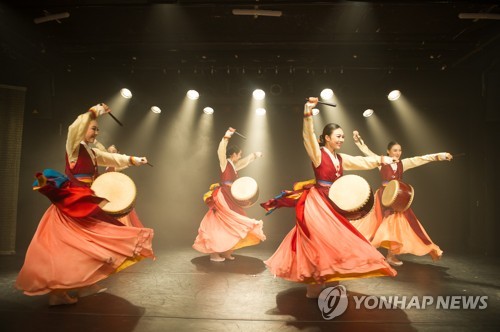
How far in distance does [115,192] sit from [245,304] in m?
1.40

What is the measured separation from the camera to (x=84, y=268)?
2486 mm

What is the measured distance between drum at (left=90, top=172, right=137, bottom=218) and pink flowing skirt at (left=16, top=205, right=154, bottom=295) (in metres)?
0.19

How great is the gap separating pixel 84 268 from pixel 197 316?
865mm

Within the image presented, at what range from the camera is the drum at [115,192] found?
287cm

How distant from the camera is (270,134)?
22.4 feet

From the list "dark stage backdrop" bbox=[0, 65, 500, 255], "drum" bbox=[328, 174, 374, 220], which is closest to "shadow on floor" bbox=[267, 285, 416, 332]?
"drum" bbox=[328, 174, 374, 220]

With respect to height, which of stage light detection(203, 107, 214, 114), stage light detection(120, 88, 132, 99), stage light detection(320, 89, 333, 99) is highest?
stage light detection(320, 89, 333, 99)

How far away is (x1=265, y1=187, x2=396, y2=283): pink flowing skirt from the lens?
2.40 metres

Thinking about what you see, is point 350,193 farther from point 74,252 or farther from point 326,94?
point 326,94

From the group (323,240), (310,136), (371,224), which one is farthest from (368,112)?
(323,240)

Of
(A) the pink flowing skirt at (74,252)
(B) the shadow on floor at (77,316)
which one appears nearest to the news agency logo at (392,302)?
(B) the shadow on floor at (77,316)

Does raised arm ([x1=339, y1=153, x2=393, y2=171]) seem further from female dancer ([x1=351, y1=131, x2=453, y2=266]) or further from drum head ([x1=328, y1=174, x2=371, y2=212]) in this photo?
female dancer ([x1=351, y1=131, x2=453, y2=266])

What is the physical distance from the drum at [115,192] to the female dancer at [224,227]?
1.75 metres

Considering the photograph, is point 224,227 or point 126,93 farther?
point 126,93
